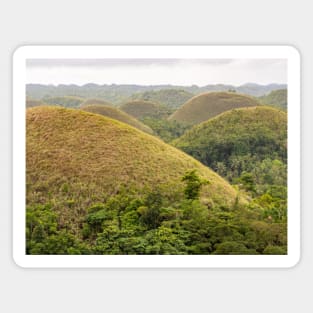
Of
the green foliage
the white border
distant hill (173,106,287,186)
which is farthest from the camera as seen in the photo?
distant hill (173,106,287,186)

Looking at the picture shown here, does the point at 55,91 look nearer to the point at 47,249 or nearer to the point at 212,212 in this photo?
the point at 47,249

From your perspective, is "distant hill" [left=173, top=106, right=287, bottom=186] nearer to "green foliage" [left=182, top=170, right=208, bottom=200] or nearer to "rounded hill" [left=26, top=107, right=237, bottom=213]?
"rounded hill" [left=26, top=107, right=237, bottom=213]

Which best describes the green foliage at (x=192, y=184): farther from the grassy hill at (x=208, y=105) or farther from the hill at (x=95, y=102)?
the hill at (x=95, y=102)

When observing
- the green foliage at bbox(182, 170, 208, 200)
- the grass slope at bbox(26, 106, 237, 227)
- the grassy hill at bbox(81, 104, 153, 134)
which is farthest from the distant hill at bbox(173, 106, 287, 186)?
the grassy hill at bbox(81, 104, 153, 134)

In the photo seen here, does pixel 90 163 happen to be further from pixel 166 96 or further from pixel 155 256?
pixel 155 256

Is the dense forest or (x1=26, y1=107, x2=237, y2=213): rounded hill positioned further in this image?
(x1=26, y1=107, x2=237, y2=213): rounded hill

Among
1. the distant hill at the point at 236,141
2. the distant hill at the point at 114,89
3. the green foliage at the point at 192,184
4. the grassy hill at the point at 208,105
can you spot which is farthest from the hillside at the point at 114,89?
the green foliage at the point at 192,184

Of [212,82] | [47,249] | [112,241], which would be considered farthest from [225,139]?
[47,249]
